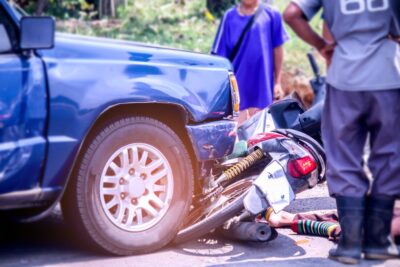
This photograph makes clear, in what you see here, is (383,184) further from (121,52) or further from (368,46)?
(121,52)

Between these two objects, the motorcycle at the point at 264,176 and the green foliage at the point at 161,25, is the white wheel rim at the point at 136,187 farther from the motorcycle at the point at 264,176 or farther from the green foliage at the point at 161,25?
the green foliage at the point at 161,25

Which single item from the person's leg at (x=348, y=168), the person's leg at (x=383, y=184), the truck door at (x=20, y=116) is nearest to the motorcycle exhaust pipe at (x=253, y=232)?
the person's leg at (x=348, y=168)

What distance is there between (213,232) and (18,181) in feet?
5.16

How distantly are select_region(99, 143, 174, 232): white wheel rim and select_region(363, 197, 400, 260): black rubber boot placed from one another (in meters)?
1.36

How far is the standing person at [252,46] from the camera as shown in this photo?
7559 millimetres

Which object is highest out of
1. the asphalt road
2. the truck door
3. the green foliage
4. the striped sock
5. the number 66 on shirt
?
the number 66 on shirt

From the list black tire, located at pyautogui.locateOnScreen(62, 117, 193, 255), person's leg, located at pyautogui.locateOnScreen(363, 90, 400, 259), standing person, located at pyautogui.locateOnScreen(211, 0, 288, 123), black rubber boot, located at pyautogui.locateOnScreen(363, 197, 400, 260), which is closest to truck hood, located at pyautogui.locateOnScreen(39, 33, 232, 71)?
black tire, located at pyautogui.locateOnScreen(62, 117, 193, 255)

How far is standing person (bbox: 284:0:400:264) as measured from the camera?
467 centimetres

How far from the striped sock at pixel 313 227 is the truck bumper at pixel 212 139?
2.28 feet

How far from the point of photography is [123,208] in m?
5.29

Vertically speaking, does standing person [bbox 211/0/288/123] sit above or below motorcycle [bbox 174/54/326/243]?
above

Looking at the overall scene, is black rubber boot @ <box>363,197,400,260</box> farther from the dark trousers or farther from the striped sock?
the striped sock

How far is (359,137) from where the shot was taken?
4.86m

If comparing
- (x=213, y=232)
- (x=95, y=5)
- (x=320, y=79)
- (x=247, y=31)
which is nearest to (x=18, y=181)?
(x=213, y=232)
